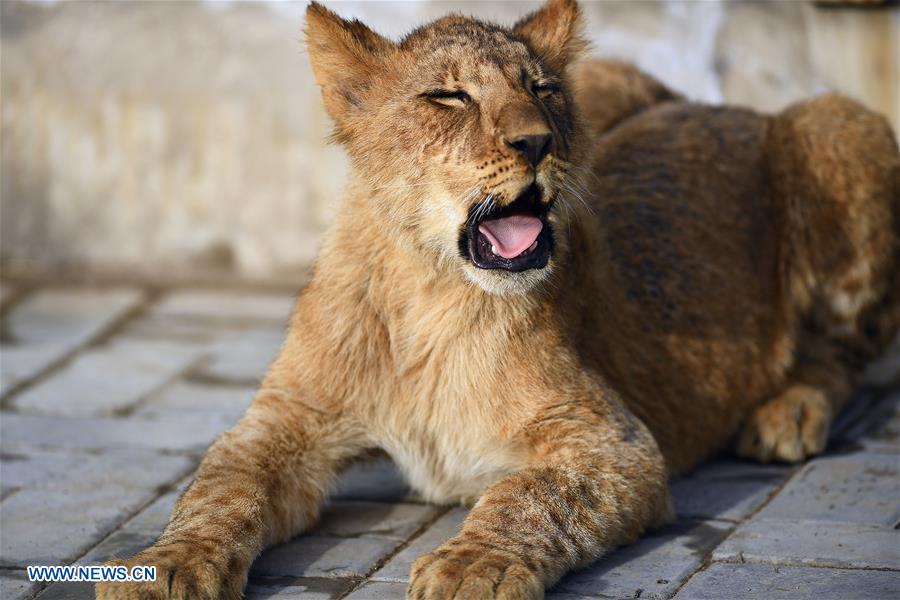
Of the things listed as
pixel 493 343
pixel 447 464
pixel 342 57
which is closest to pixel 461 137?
pixel 342 57

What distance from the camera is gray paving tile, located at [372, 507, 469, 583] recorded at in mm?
4375

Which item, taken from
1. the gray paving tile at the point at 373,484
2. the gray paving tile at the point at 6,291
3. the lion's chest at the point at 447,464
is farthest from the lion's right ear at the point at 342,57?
the gray paving tile at the point at 6,291

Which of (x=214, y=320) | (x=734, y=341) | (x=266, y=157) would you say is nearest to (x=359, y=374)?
(x=734, y=341)

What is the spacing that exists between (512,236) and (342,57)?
2.86ft

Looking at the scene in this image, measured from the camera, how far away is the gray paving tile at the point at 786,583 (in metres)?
4.11

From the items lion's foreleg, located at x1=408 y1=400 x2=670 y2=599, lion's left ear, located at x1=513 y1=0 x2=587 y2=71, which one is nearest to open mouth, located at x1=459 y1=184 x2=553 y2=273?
lion's foreleg, located at x1=408 y1=400 x2=670 y2=599

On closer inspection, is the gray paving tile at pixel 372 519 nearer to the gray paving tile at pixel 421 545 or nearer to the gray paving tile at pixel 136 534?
the gray paving tile at pixel 421 545

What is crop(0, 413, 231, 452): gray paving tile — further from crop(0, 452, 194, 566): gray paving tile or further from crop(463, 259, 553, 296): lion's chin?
crop(463, 259, 553, 296): lion's chin

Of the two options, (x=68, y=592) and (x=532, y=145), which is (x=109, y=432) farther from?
(x=532, y=145)

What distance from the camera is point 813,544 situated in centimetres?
455

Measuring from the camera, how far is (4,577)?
443 cm

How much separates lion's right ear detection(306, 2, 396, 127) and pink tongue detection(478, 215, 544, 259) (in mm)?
699

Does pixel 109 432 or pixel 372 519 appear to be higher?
pixel 109 432

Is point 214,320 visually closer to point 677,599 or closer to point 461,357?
point 461,357
